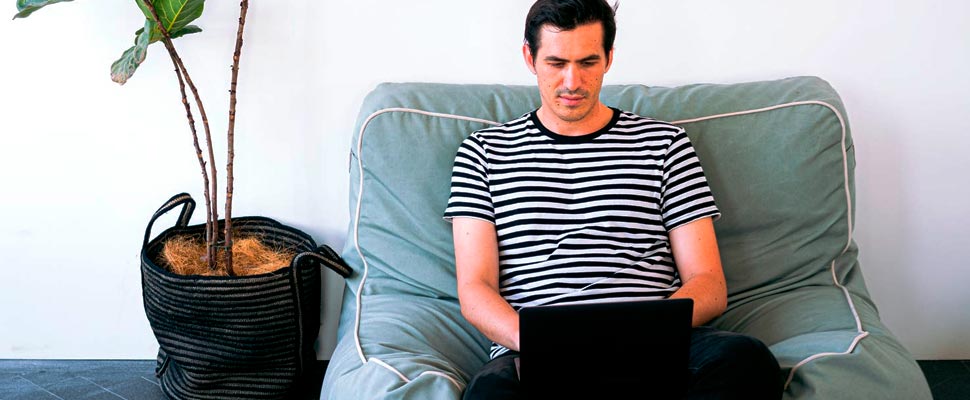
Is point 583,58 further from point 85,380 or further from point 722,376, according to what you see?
point 85,380

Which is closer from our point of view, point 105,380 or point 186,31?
point 186,31

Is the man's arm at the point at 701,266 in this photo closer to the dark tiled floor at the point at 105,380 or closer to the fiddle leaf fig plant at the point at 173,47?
the dark tiled floor at the point at 105,380

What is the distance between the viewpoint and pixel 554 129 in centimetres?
183

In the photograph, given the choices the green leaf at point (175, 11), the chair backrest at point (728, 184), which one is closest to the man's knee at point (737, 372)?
the chair backrest at point (728, 184)

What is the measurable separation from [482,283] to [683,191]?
439mm

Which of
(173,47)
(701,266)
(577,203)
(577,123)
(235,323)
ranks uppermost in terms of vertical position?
(173,47)

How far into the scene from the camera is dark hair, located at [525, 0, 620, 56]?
1706 millimetres

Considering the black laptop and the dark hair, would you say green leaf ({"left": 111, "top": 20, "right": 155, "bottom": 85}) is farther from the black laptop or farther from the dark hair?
the black laptop

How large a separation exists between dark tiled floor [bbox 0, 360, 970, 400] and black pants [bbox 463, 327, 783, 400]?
91cm

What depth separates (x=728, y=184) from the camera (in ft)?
6.36

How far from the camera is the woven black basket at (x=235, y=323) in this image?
77.5 inches

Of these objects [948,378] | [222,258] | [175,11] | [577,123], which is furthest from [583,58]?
[948,378]

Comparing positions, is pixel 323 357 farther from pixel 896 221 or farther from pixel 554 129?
pixel 896 221

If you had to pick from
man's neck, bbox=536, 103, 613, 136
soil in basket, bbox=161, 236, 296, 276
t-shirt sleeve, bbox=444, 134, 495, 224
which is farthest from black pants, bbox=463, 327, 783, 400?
soil in basket, bbox=161, 236, 296, 276
